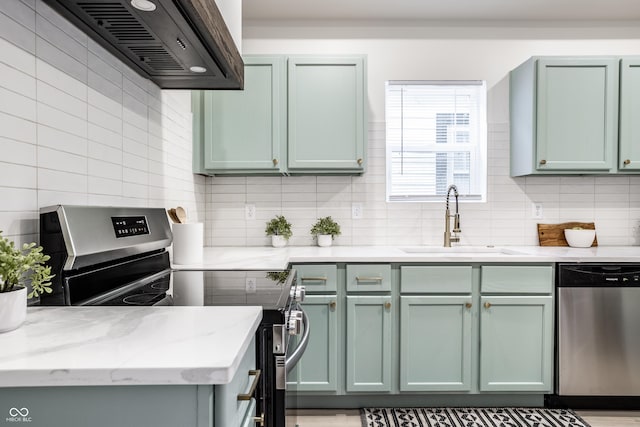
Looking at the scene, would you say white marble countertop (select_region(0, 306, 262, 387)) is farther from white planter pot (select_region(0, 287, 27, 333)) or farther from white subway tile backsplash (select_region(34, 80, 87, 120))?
white subway tile backsplash (select_region(34, 80, 87, 120))

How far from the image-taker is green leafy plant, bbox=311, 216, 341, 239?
2791 mm

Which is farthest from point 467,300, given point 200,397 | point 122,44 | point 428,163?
point 122,44

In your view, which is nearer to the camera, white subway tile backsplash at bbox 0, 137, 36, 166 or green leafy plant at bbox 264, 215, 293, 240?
white subway tile backsplash at bbox 0, 137, 36, 166

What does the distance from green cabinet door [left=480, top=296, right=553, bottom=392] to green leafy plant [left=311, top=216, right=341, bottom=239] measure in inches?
40.2

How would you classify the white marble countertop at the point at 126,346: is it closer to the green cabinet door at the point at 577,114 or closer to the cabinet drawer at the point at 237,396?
the cabinet drawer at the point at 237,396

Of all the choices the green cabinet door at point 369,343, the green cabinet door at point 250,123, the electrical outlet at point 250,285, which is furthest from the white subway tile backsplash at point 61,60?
the green cabinet door at point 369,343

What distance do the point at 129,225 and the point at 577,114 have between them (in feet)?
8.67

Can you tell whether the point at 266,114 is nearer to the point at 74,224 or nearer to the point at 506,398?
the point at 74,224

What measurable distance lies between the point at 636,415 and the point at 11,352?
2963mm

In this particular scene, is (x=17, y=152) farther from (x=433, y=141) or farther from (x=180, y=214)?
(x=433, y=141)

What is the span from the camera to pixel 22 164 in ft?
3.65

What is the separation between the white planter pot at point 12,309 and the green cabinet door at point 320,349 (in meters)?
1.55

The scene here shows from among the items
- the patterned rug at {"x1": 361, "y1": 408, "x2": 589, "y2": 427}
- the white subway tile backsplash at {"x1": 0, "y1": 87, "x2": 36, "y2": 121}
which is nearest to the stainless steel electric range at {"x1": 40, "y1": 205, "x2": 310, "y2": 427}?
the white subway tile backsplash at {"x1": 0, "y1": 87, "x2": 36, "y2": 121}

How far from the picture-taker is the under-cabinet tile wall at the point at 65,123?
3.53 feet
